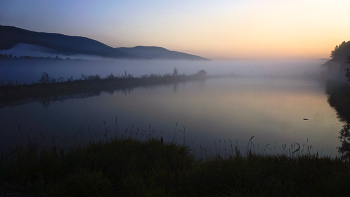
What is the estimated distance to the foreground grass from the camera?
245cm

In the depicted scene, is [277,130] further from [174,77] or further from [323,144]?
[174,77]

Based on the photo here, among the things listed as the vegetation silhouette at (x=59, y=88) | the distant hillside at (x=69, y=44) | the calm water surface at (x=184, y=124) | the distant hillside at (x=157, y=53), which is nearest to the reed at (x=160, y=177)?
the calm water surface at (x=184, y=124)

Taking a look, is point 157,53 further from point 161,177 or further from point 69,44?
point 161,177

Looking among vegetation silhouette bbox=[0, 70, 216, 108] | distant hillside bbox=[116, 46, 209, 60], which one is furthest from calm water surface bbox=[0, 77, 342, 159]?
distant hillside bbox=[116, 46, 209, 60]

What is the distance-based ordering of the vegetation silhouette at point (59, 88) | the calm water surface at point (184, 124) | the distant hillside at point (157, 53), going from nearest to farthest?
the calm water surface at point (184, 124)
the vegetation silhouette at point (59, 88)
the distant hillside at point (157, 53)

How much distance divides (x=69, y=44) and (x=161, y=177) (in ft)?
223

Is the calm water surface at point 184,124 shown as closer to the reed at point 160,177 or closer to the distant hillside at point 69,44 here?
the reed at point 160,177

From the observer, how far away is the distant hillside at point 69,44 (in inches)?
1515

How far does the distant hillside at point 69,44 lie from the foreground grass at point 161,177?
3648 centimetres

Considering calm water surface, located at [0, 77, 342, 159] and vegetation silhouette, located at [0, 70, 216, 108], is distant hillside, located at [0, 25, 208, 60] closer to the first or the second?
vegetation silhouette, located at [0, 70, 216, 108]

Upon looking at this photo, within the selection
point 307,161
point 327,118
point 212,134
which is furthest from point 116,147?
point 327,118

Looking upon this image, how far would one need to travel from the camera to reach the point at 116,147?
401 cm

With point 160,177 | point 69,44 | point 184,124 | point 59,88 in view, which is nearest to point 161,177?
point 160,177

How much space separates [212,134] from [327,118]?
249 inches
